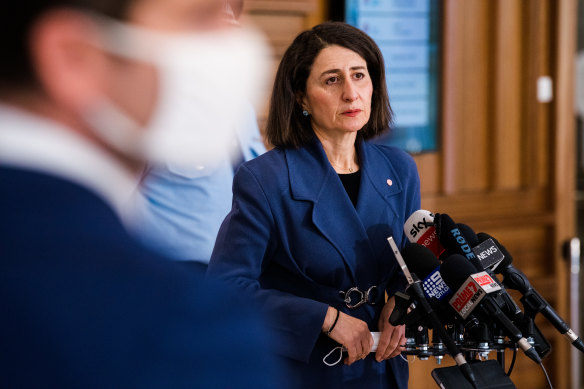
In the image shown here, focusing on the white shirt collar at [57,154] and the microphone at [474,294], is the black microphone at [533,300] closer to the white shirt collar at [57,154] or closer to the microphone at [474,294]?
the microphone at [474,294]

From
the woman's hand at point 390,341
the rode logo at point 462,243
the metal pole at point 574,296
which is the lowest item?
the metal pole at point 574,296

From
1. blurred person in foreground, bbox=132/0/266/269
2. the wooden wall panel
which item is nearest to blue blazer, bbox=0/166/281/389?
blurred person in foreground, bbox=132/0/266/269

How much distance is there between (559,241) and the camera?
14.5 feet

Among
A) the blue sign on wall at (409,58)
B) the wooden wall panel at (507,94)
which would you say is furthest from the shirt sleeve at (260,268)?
the wooden wall panel at (507,94)

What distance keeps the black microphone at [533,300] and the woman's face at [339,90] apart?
19.3 inches

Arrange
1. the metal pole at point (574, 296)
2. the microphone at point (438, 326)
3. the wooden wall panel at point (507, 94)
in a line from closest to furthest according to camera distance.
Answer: the microphone at point (438, 326), the wooden wall panel at point (507, 94), the metal pole at point (574, 296)

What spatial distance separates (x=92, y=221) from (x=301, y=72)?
59.4 inches

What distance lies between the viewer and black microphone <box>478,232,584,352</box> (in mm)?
1608

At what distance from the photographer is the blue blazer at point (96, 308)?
0.50 metres

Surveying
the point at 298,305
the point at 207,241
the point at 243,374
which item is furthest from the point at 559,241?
the point at 243,374

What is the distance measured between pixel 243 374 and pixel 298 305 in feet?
4.04

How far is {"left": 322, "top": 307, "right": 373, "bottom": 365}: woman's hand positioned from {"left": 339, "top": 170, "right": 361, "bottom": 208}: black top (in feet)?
1.06

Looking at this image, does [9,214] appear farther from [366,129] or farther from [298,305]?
[366,129]

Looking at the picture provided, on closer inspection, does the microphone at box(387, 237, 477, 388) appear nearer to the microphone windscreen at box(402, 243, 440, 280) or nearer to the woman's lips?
the microphone windscreen at box(402, 243, 440, 280)
